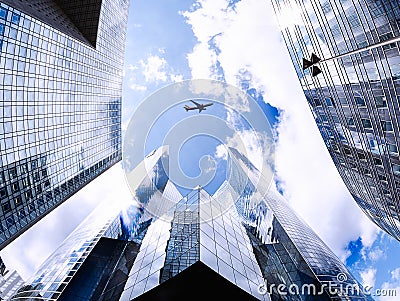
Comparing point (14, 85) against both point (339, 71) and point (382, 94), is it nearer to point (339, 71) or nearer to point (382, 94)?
point (339, 71)

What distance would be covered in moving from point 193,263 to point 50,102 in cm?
4759

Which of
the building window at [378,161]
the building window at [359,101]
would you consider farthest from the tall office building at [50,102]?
the building window at [378,161]

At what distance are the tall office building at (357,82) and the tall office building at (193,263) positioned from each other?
17293 mm

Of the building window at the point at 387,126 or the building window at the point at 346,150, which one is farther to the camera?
the building window at the point at 346,150

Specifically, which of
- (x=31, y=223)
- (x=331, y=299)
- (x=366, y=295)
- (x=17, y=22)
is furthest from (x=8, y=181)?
(x=366, y=295)

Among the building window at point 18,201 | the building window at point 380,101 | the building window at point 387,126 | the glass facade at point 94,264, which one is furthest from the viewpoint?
the building window at point 18,201

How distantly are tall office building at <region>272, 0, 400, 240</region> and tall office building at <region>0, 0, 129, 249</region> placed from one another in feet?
146

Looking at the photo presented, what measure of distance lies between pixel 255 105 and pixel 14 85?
126 feet

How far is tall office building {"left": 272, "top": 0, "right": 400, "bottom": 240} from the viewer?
2941 cm

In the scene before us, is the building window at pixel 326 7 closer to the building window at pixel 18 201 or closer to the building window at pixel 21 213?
the building window at pixel 18 201

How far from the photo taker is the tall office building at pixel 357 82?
29.4 metres

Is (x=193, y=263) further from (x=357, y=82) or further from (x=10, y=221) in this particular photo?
(x=10, y=221)

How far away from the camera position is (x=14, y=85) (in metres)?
41.4

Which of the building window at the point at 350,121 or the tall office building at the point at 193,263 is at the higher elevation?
the building window at the point at 350,121
